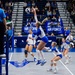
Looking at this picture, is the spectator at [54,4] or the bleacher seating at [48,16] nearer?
the bleacher seating at [48,16]

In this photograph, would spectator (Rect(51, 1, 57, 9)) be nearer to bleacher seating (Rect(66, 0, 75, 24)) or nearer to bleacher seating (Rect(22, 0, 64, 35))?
bleacher seating (Rect(22, 0, 64, 35))

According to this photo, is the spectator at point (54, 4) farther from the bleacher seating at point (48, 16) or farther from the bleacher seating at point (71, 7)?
the bleacher seating at point (71, 7)

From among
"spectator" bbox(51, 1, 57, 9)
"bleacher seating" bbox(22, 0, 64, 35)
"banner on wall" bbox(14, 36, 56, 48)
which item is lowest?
"banner on wall" bbox(14, 36, 56, 48)

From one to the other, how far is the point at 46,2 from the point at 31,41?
1460 centimetres

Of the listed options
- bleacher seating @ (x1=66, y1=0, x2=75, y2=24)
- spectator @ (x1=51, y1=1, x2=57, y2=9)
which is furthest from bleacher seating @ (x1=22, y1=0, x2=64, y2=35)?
bleacher seating @ (x1=66, y1=0, x2=75, y2=24)

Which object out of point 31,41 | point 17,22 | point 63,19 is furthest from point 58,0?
point 31,41

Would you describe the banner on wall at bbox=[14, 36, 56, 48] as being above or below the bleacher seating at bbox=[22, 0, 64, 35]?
below

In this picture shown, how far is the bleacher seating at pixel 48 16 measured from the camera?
28.7 metres

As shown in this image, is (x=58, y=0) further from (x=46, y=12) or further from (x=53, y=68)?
(x=53, y=68)

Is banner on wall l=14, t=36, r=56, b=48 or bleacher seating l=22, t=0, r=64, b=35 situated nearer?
banner on wall l=14, t=36, r=56, b=48

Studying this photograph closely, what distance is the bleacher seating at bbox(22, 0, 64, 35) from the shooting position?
2869 centimetres

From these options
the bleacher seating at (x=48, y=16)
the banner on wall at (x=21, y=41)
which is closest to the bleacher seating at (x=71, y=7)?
the bleacher seating at (x=48, y=16)

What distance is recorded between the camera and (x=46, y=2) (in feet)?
110

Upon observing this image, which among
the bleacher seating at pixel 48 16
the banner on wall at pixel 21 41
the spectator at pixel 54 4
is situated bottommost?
the banner on wall at pixel 21 41
